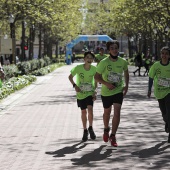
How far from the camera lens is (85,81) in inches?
439

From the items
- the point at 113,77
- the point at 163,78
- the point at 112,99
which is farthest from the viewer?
the point at 163,78

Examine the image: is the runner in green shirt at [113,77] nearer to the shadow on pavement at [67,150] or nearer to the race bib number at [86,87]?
the shadow on pavement at [67,150]

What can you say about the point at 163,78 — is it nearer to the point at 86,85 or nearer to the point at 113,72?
the point at 113,72

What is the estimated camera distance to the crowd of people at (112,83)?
10125 millimetres

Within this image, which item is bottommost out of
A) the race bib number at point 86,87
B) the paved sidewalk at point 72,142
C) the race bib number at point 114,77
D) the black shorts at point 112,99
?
the paved sidewalk at point 72,142

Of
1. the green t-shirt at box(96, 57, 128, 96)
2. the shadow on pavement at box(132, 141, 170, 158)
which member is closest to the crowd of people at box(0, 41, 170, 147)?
the green t-shirt at box(96, 57, 128, 96)

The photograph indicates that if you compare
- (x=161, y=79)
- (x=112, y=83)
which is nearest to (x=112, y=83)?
(x=112, y=83)

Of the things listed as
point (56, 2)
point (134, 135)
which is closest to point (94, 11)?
point (56, 2)

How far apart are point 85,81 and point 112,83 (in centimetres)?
111

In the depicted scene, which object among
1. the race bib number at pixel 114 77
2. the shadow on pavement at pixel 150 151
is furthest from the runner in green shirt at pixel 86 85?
the shadow on pavement at pixel 150 151

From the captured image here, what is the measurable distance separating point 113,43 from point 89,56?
969mm

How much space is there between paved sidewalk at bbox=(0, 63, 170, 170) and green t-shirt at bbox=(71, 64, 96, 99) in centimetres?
86

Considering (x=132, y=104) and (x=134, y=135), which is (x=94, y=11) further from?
(x=134, y=135)

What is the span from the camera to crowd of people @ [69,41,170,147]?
10125 millimetres
